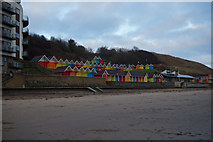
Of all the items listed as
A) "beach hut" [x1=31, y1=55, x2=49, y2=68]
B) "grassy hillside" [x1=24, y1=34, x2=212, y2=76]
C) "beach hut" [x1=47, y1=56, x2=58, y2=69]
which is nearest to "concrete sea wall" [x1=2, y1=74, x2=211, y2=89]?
"grassy hillside" [x1=24, y1=34, x2=212, y2=76]

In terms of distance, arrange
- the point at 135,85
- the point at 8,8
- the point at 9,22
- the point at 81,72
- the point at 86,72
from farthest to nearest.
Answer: the point at 135,85 < the point at 86,72 < the point at 81,72 < the point at 9,22 < the point at 8,8

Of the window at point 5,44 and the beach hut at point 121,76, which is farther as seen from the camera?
the beach hut at point 121,76

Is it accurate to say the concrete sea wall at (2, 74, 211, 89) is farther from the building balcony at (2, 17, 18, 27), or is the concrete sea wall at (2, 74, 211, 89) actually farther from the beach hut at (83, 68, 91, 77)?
the building balcony at (2, 17, 18, 27)

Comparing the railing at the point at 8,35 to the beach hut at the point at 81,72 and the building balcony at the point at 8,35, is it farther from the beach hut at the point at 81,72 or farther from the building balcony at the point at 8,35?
the beach hut at the point at 81,72

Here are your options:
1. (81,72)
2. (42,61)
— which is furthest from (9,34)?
(81,72)

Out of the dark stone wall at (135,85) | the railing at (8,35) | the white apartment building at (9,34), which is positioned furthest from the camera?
the dark stone wall at (135,85)

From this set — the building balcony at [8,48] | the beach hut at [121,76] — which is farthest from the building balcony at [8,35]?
the beach hut at [121,76]

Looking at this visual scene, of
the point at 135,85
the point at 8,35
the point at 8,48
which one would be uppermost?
the point at 8,35

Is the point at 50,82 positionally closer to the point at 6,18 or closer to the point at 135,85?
the point at 6,18

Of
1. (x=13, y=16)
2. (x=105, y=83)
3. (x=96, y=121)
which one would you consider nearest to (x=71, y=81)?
(x=105, y=83)

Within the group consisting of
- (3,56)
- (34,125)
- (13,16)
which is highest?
(13,16)

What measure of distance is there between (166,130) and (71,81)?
23718 mm

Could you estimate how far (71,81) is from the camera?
28.7m

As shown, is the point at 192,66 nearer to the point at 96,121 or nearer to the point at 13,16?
the point at 13,16
